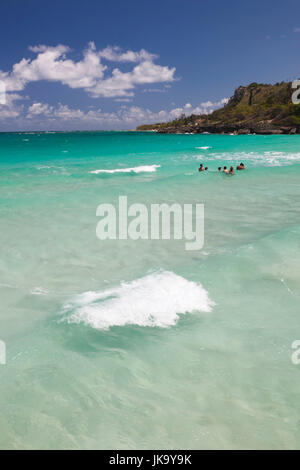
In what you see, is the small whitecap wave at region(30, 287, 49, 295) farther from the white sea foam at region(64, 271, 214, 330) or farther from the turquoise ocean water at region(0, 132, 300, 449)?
the white sea foam at region(64, 271, 214, 330)

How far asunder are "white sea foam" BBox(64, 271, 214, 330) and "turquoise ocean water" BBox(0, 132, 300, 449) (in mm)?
34

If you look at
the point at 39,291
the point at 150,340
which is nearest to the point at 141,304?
the point at 150,340

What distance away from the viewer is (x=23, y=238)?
43.1ft

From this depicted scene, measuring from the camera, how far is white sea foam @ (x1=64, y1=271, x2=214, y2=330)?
6.88 metres

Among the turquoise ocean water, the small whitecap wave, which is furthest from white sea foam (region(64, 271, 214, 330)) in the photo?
the small whitecap wave

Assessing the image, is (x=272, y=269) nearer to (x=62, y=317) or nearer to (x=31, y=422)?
(x=62, y=317)

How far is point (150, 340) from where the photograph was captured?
6.18m

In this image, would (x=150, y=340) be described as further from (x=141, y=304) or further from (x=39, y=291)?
(x=39, y=291)

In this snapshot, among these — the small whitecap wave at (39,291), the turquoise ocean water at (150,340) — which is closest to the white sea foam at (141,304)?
the turquoise ocean water at (150,340)

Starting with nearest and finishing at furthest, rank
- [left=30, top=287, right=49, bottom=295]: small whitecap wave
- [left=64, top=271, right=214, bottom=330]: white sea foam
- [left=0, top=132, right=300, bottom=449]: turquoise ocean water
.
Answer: [left=0, top=132, right=300, bottom=449]: turquoise ocean water
[left=64, top=271, right=214, bottom=330]: white sea foam
[left=30, top=287, right=49, bottom=295]: small whitecap wave

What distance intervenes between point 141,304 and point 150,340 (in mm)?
1350

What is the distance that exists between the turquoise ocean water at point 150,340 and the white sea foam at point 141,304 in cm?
3

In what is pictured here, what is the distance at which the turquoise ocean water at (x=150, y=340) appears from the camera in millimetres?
4312

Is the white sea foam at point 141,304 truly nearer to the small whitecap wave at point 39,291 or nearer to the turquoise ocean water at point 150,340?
the turquoise ocean water at point 150,340
